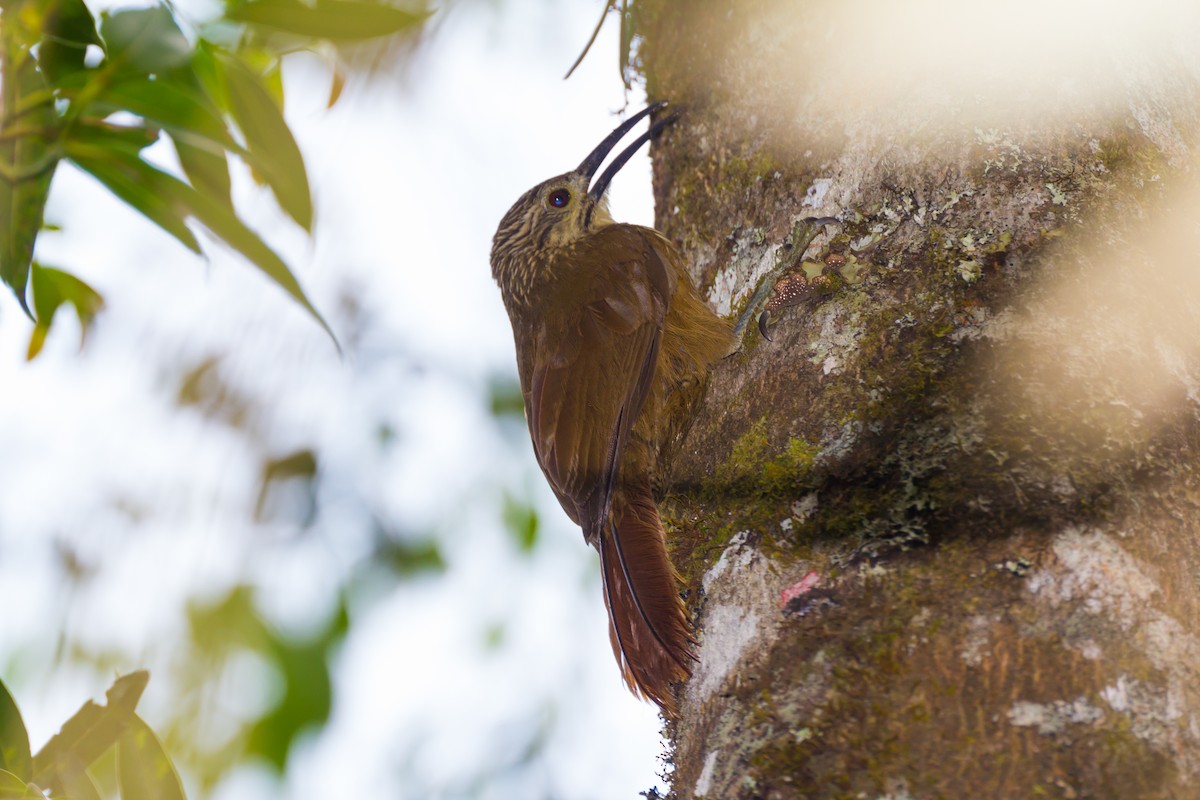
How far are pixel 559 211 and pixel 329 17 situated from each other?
6.12ft

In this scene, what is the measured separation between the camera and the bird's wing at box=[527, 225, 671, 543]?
7.93 feet

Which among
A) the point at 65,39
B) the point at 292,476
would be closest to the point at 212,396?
the point at 292,476

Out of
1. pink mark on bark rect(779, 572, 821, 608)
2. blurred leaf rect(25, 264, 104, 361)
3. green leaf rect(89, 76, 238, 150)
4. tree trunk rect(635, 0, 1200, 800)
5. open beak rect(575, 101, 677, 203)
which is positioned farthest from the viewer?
open beak rect(575, 101, 677, 203)

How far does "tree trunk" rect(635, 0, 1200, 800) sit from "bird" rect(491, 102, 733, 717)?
101 mm

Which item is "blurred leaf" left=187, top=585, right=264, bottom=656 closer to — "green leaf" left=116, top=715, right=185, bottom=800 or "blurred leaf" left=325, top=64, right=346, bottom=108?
"green leaf" left=116, top=715, right=185, bottom=800

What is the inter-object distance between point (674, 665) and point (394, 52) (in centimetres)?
112

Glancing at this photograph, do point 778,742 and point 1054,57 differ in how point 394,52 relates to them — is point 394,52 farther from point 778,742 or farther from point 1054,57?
point 778,742

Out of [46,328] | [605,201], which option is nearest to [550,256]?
[605,201]

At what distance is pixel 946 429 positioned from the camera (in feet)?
4.65

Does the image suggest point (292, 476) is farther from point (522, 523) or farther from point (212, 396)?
point (522, 523)

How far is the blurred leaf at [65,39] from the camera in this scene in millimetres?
1512

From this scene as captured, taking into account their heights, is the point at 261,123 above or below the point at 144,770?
above

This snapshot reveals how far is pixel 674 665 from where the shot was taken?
1654mm

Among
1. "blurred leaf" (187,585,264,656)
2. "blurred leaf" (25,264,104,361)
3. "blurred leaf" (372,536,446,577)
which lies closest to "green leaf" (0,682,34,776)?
"blurred leaf" (187,585,264,656)
